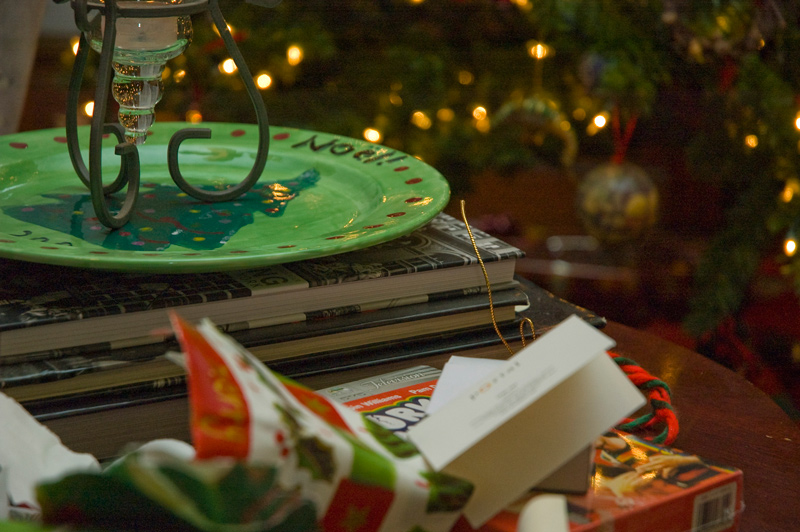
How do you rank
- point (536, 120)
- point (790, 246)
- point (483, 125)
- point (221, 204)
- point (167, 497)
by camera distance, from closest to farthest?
point (167, 497) < point (221, 204) < point (790, 246) < point (536, 120) < point (483, 125)

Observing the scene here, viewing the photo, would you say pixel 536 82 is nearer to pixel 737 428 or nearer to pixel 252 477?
pixel 737 428

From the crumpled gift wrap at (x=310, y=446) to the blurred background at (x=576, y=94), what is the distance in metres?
0.86

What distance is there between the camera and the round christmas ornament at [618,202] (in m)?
1.27

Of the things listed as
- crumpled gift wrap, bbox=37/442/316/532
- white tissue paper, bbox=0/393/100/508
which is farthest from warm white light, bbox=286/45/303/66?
crumpled gift wrap, bbox=37/442/316/532

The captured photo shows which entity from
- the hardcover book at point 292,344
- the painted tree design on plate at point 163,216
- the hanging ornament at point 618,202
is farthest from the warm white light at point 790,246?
the painted tree design on plate at point 163,216

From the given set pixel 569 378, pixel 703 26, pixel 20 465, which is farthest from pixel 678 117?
pixel 20 465

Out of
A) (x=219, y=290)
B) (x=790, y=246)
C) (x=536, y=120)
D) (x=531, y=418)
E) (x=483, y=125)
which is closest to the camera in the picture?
(x=531, y=418)

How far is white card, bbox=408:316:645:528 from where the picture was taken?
36 cm

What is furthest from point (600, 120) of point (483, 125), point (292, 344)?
point (292, 344)

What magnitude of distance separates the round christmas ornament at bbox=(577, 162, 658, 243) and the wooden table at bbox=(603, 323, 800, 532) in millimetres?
595

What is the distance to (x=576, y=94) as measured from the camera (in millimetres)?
1376

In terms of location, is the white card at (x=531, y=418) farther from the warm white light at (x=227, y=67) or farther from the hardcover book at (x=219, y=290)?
the warm white light at (x=227, y=67)

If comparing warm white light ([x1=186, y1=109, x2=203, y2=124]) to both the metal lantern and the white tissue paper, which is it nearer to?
the metal lantern

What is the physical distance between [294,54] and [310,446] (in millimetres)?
1021
